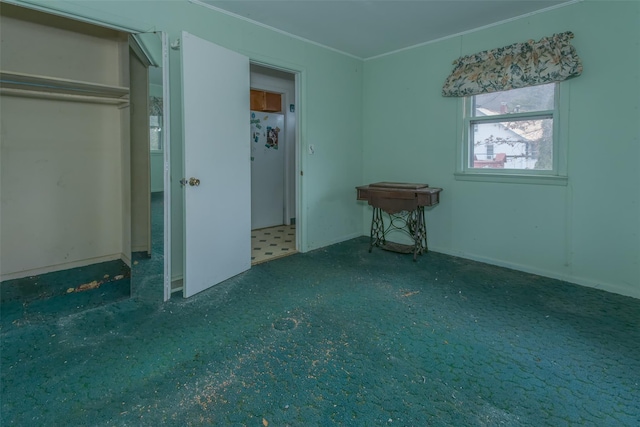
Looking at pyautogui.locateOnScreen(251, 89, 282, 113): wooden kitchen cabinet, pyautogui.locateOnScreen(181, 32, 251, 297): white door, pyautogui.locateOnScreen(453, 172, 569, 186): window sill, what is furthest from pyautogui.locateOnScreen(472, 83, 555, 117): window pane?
pyautogui.locateOnScreen(251, 89, 282, 113): wooden kitchen cabinet

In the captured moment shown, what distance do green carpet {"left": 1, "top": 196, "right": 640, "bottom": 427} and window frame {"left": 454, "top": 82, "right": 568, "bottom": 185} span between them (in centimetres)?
96

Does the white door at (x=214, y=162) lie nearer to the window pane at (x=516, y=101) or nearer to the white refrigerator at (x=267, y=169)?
the white refrigerator at (x=267, y=169)

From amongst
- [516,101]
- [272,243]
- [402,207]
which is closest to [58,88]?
[272,243]

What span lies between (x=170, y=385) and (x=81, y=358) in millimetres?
618

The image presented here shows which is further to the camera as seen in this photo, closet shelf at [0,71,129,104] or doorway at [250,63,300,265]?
doorway at [250,63,300,265]

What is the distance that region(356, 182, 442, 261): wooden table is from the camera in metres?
3.61

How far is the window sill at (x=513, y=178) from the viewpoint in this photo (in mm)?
3066

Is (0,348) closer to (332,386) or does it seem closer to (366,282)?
(332,386)

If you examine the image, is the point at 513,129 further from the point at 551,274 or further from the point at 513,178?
the point at 551,274

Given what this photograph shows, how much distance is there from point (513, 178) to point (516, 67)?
99 cm

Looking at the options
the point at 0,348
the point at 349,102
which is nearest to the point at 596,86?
the point at 349,102

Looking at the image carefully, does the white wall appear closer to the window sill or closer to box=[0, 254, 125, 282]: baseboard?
box=[0, 254, 125, 282]: baseboard

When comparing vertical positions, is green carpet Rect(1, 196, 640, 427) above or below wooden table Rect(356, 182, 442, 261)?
below

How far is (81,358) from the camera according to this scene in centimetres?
191
